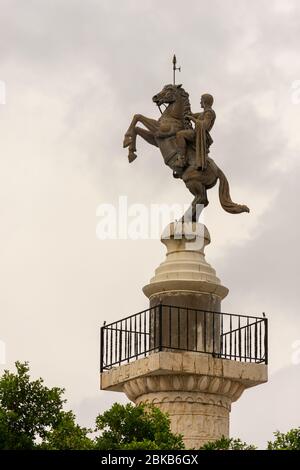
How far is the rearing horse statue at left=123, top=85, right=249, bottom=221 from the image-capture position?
241 ft

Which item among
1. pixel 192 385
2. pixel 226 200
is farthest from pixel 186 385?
pixel 226 200

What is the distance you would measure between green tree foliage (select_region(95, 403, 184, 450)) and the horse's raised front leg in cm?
802

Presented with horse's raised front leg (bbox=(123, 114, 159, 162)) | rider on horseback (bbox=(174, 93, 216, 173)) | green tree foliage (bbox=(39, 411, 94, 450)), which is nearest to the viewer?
green tree foliage (bbox=(39, 411, 94, 450))

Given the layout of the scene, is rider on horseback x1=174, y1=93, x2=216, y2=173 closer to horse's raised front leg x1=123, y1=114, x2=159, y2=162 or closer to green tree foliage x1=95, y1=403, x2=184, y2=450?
horse's raised front leg x1=123, y1=114, x2=159, y2=162

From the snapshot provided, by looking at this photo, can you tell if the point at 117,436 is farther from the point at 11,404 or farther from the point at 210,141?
the point at 210,141

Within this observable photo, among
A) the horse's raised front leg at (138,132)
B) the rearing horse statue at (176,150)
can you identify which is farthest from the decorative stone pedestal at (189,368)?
Answer: the horse's raised front leg at (138,132)

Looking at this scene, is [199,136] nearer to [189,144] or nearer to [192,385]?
[189,144]

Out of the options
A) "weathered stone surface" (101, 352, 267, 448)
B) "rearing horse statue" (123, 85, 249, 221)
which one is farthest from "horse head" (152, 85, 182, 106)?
"weathered stone surface" (101, 352, 267, 448)

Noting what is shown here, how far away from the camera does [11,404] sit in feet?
223

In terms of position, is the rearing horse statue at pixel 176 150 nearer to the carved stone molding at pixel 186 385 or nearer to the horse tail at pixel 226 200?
the horse tail at pixel 226 200

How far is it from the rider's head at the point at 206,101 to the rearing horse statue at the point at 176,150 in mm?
309

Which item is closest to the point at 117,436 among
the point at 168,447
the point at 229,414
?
the point at 168,447

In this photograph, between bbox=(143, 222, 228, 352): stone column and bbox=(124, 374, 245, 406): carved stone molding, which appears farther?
bbox=(143, 222, 228, 352): stone column

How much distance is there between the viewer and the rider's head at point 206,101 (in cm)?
7369
